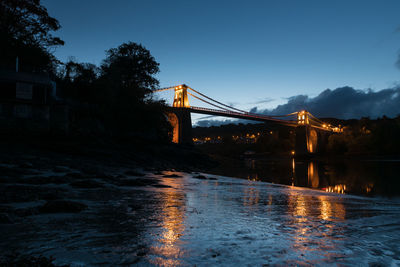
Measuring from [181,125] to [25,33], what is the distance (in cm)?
3171

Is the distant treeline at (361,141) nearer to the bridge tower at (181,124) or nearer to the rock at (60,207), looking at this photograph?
the bridge tower at (181,124)

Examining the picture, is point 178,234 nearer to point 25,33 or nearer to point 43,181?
point 43,181

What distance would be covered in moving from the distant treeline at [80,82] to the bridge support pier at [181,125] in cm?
1874

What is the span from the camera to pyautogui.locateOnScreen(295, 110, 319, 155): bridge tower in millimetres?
68062

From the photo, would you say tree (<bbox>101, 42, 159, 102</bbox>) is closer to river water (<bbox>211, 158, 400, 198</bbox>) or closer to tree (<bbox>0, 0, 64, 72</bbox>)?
tree (<bbox>0, 0, 64, 72</bbox>)

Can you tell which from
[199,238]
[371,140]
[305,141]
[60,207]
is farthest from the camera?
[305,141]

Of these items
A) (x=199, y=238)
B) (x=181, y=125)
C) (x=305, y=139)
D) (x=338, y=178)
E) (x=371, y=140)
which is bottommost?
(x=338, y=178)

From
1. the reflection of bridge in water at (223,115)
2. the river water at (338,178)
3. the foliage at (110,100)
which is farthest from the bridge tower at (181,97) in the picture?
the river water at (338,178)

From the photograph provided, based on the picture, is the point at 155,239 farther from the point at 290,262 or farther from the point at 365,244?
the point at 365,244

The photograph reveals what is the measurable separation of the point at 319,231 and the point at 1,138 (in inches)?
657

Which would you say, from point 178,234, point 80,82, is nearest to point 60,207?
point 178,234

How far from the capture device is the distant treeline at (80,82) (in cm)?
2059

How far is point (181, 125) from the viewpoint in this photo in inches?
2005

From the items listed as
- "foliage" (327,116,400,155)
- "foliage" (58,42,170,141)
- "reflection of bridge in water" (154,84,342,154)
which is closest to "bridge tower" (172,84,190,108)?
"reflection of bridge in water" (154,84,342,154)
